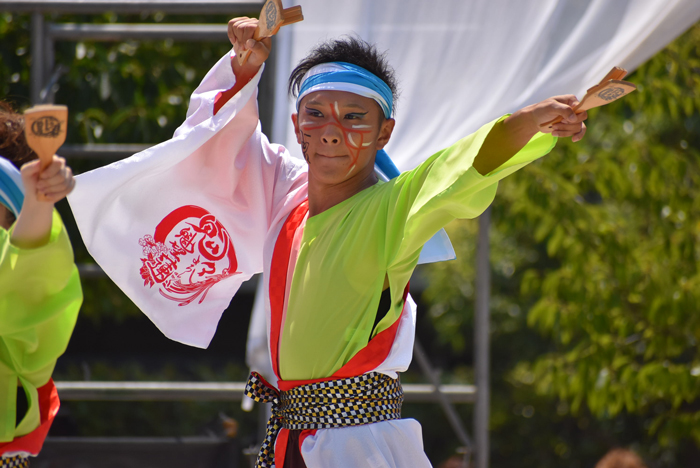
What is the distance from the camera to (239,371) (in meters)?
5.81

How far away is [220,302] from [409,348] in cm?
50

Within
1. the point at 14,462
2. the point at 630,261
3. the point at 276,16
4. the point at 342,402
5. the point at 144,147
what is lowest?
the point at 14,462

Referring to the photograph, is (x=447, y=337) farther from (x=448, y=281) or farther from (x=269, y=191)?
(x=269, y=191)

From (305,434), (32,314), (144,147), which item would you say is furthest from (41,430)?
(144,147)

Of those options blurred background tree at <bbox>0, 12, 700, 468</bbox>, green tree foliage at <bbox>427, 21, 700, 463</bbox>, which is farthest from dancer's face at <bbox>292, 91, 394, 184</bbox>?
green tree foliage at <bbox>427, 21, 700, 463</bbox>

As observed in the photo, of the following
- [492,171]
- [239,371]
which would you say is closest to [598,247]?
[492,171]

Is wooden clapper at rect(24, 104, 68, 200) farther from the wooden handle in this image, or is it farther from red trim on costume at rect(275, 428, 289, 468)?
red trim on costume at rect(275, 428, 289, 468)

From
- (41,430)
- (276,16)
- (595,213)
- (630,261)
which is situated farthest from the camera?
(595,213)

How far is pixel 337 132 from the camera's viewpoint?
160 cm

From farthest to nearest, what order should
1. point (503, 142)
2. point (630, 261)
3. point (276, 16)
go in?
point (630, 261) < point (276, 16) < point (503, 142)

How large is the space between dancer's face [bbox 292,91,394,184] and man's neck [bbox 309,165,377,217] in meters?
0.03

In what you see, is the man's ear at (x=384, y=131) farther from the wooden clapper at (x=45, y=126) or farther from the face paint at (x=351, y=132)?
the wooden clapper at (x=45, y=126)

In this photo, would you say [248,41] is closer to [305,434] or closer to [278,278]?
[278,278]

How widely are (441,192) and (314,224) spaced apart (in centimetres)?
37
